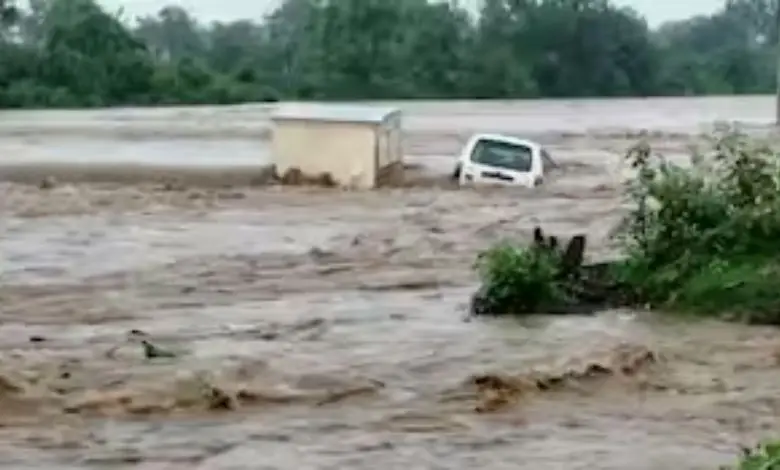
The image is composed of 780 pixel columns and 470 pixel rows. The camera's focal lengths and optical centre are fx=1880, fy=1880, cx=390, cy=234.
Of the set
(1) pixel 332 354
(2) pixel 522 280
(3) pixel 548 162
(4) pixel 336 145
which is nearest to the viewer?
(1) pixel 332 354

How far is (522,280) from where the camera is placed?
1555 centimetres

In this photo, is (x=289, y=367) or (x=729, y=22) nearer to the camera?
(x=289, y=367)

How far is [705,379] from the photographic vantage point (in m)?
13.0

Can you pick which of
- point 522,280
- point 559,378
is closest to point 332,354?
point 559,378

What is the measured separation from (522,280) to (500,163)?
46.0 ft

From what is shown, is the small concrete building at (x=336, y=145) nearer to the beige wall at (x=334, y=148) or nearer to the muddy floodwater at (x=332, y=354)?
the beige wall at (x=334, y=148)

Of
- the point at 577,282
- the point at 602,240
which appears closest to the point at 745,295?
the point at 577,282

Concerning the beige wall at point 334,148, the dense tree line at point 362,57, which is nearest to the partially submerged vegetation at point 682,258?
the beige wall at point 334,148

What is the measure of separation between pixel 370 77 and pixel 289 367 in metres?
50.8

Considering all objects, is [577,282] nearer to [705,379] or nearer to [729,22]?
[705,379]

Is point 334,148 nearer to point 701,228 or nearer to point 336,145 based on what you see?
point 336,145

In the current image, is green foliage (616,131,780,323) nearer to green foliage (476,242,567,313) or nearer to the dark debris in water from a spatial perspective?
green foliage (476,242,567,313)

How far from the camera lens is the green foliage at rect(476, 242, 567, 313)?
1546 centimetres

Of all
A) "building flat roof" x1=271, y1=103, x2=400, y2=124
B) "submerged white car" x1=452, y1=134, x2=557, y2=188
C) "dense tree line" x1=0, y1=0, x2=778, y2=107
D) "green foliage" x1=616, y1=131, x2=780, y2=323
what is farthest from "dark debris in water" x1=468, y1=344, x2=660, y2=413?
"dense tree line" x1=0, y1=0, x2=778, y2=107
